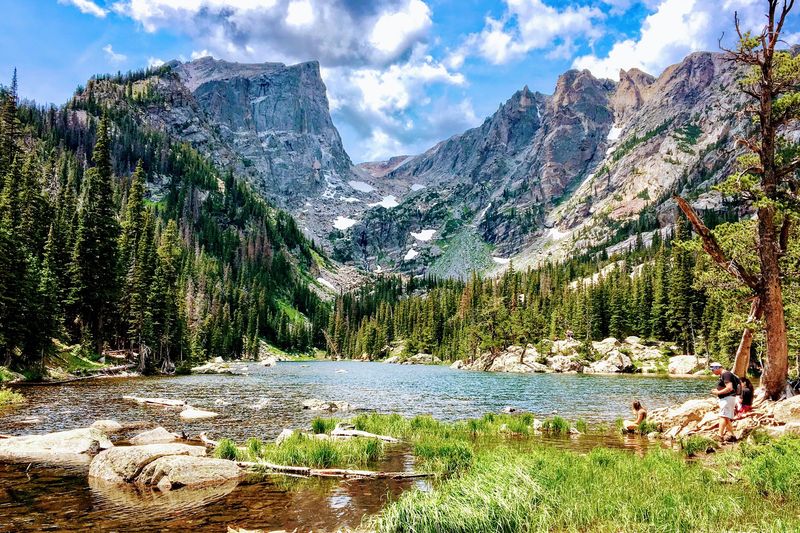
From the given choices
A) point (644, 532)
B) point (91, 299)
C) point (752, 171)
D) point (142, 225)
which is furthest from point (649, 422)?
point (142, 225)

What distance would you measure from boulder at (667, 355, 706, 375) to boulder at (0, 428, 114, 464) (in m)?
83.3

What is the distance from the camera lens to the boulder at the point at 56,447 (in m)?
15.5

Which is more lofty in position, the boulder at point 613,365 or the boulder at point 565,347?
the boulder at point 565,347

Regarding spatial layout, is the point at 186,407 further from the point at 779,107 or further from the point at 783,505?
the point at 779,107

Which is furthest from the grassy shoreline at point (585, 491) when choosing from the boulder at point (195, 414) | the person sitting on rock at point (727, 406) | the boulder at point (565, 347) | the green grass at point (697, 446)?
the boulder at point (565, 347)

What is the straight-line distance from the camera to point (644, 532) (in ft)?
23.9

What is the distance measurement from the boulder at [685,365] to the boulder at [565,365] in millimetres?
14925

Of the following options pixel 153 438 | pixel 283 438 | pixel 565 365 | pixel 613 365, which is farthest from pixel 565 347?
pixel 153 438

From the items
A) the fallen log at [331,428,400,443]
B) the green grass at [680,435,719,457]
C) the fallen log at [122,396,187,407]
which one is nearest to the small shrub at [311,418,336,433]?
the fallen log at [331,428,400,443]

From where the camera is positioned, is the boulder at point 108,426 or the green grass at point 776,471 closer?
the green grass at point 776,471

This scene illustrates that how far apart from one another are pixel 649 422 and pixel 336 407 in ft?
59.7

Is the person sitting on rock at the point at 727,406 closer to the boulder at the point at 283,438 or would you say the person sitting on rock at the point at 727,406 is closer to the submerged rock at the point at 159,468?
the boulder at the point at 283,438

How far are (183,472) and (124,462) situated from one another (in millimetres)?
1971

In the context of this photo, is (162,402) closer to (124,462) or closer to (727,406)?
(124,462)
